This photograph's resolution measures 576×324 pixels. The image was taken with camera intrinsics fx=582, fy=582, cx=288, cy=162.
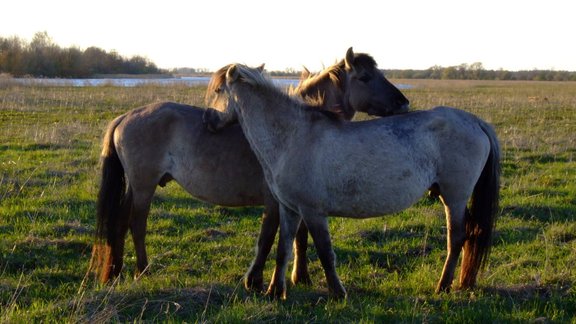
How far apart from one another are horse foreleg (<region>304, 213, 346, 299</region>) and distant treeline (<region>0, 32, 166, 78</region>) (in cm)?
5275

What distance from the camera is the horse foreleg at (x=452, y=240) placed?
5250mm

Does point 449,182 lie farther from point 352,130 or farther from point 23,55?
point 23,55

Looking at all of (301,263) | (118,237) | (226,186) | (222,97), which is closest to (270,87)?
(222,97)

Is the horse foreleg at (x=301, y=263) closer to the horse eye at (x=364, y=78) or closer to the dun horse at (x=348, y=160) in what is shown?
the dun horse at (x=348, y=160)

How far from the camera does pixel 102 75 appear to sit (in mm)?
67688

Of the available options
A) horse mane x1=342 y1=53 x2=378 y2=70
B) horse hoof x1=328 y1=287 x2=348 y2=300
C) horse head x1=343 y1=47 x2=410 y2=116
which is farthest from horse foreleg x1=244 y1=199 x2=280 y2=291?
horse mane x1=342 y1=53 x2=378 y2=70

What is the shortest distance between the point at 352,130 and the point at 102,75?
67151mm

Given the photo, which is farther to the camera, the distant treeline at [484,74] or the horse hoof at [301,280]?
the distant treeline at [484,74]

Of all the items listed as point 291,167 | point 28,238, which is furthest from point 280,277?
point 28,238

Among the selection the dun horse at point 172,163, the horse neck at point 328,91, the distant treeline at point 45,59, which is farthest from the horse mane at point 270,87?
the distant treeline at point 45,59

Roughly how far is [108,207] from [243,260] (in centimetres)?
151

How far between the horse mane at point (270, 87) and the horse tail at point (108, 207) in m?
1.75

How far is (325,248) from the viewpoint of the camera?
4.98 meters

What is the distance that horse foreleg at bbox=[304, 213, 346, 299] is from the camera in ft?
16.1
